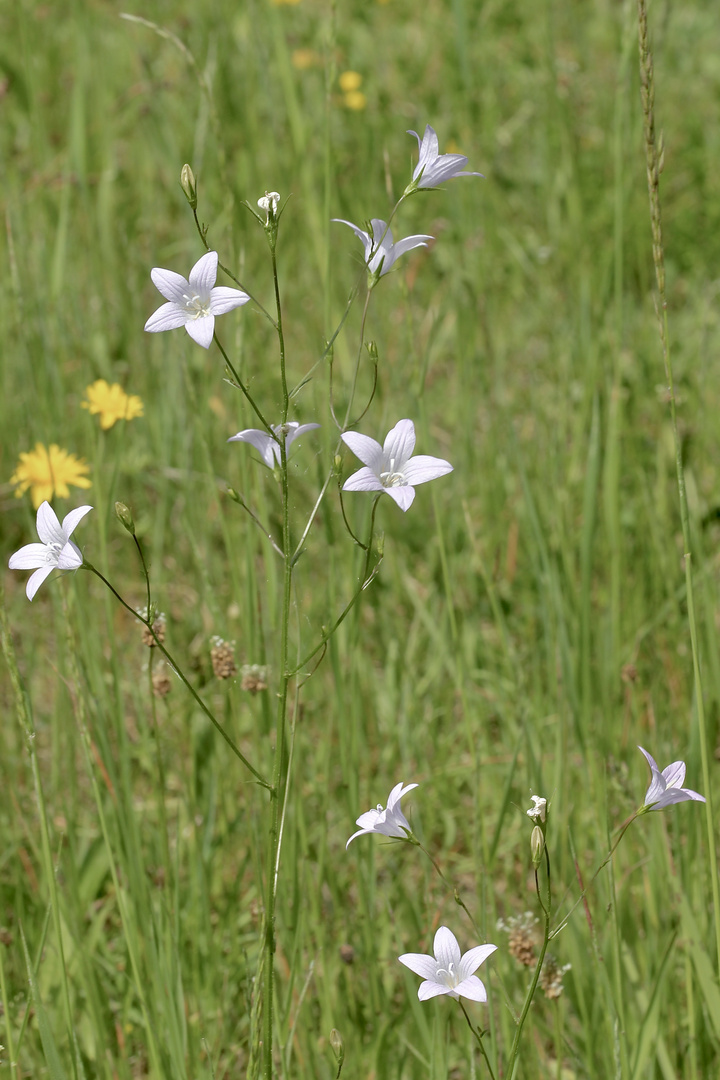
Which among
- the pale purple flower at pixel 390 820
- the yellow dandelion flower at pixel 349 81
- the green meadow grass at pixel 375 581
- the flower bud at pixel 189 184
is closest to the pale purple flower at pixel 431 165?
the flower bud at pixel 189 184

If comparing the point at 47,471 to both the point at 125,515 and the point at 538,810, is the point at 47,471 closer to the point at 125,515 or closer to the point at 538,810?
the point at 125,515

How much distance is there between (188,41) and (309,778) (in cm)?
376

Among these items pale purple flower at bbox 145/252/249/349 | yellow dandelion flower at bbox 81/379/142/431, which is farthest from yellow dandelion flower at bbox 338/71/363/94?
pale purple flower at bbox 145/252/249/349

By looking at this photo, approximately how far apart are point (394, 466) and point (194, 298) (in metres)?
0.30

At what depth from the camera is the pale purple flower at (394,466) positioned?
101 centimetres

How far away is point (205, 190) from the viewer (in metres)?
4.24

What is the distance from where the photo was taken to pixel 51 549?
117 centimetres

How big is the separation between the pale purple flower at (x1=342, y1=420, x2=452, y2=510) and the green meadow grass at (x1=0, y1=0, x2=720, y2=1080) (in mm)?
253

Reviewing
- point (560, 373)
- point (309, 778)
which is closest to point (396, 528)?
point (560, 373)

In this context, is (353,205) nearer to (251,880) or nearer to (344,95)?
(344,95)

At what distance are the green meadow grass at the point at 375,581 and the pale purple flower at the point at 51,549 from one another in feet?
0.67

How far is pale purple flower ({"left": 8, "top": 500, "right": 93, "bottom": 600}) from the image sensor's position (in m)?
1.11

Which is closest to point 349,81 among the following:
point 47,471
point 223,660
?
point 47,471

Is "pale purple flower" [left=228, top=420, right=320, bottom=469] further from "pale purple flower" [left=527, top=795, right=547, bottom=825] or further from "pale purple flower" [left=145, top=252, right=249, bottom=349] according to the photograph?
"pale purple flower" [left=527, top=795, right=547, bottom=825]
